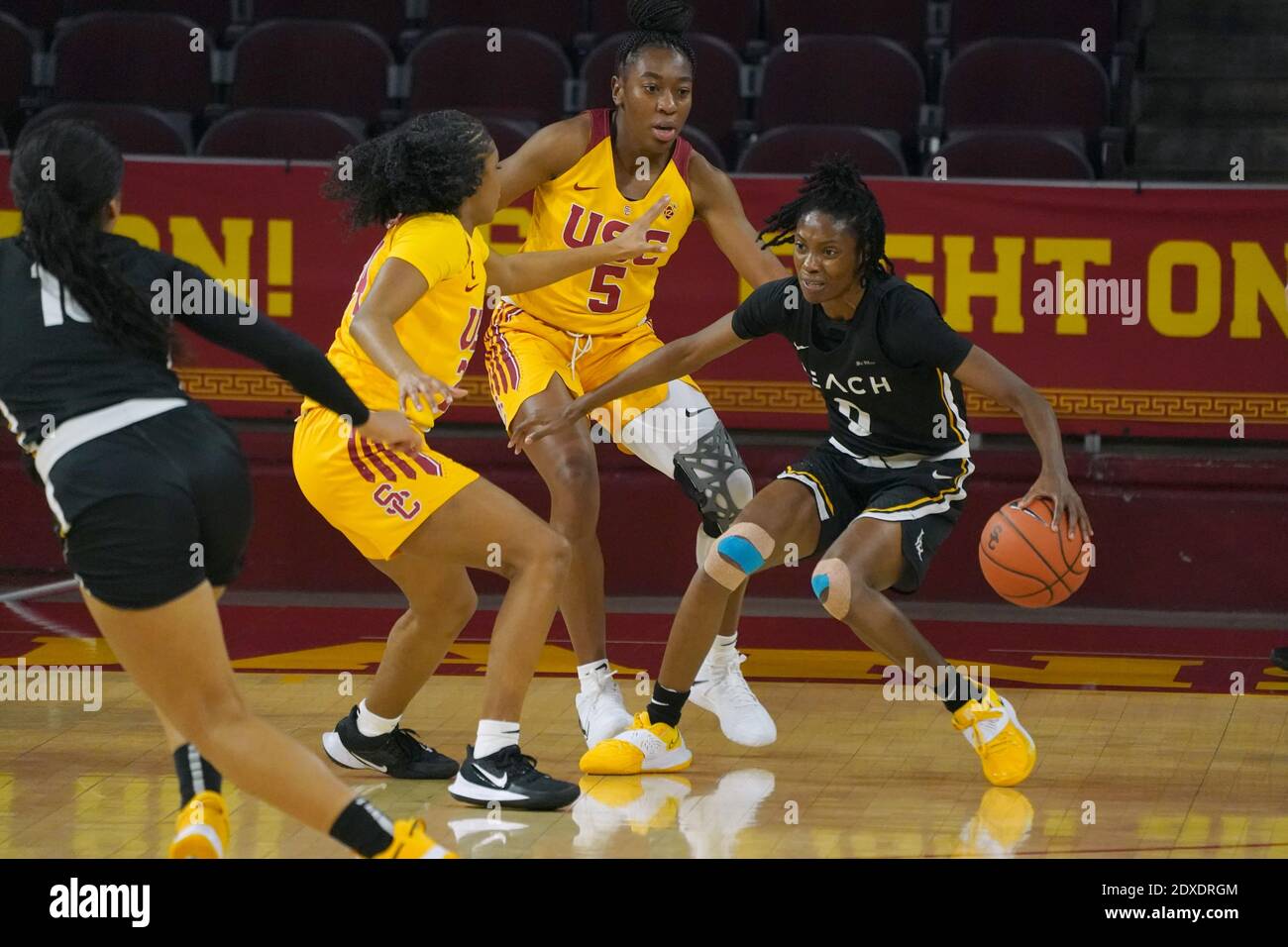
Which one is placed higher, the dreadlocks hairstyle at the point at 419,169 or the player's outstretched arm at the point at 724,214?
the dreadlocks hairstyle at the point at 419,169

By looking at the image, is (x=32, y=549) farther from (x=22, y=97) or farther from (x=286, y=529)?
(x=22, y=97)

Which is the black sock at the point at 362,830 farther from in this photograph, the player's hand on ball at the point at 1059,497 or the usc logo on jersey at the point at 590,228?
the usc logo on jersey at the point at 590,228

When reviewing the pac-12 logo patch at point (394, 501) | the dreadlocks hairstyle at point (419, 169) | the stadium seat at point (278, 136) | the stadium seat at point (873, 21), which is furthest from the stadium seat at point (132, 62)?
the pac-12 logo patch at point (394, 501)

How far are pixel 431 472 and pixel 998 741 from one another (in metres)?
1.71

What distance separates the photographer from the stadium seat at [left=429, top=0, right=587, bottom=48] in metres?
9.58

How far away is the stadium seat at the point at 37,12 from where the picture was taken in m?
9.75

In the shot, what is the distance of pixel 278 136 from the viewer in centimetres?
859

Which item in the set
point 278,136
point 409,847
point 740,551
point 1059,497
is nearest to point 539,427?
point 740,551

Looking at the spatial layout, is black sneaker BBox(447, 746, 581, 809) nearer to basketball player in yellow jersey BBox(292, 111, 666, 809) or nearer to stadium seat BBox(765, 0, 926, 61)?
basketball player in yellow jersey BBox(292, 111, 666, 809)

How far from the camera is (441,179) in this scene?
15.9 ft

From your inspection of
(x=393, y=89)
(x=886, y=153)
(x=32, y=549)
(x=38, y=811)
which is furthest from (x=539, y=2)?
(x=38, y=811)

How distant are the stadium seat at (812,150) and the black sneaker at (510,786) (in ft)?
13.6

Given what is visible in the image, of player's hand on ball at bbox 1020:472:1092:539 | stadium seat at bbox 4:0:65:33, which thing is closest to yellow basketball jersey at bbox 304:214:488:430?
player's hand on ball at bbox 1020:472:1092:539

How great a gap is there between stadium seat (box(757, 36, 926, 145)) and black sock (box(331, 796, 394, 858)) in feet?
19.4
